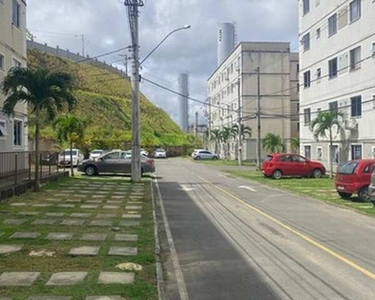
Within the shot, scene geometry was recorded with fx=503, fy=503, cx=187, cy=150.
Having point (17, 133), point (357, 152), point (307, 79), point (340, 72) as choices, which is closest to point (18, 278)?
point (17, 133)

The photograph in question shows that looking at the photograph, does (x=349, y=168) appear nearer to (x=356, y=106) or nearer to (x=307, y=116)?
(x=356, y=106)

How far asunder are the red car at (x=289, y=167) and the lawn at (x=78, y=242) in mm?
14547

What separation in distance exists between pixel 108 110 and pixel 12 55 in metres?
62.6

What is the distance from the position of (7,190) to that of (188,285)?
11.1m

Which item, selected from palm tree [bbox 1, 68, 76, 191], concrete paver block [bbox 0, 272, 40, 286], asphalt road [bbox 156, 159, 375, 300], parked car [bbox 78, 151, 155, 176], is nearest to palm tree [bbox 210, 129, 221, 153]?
parked car [bbox 78, 151, 155, 176]

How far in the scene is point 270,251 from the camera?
9.33 metres

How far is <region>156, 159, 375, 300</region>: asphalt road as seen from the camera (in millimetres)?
6789

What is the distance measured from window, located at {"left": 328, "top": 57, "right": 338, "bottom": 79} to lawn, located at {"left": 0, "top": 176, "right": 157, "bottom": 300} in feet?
70.3

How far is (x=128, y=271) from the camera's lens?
7.37 m

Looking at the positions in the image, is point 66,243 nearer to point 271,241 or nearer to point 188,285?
point 188,285

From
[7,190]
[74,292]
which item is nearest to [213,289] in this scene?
[74,292]

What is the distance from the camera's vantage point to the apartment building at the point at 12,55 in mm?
23469

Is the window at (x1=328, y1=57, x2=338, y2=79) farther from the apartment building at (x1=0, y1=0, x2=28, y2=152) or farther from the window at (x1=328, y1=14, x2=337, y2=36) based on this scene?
the apartment building at (x1=0, y1=0, x2=28, y2=152)

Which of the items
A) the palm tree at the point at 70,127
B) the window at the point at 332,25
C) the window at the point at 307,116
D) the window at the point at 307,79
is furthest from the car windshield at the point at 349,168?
the window at the point at 307,79
